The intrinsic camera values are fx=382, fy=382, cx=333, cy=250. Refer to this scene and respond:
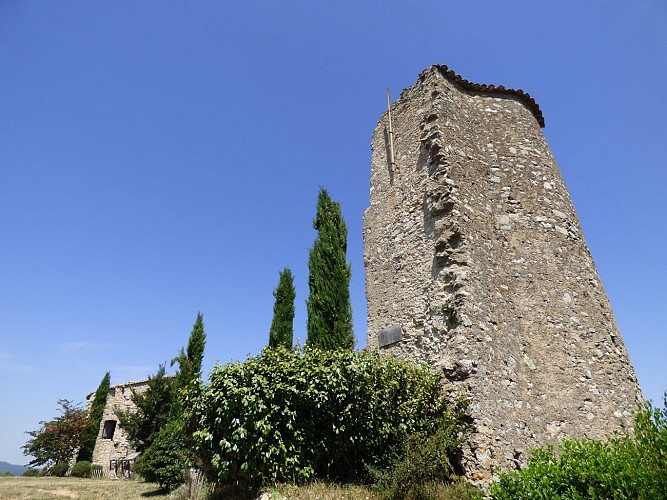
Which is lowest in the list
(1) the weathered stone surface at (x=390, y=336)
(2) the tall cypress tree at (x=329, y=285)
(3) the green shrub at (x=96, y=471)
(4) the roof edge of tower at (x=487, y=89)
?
(3) the green shrub at (x=96, y=471)

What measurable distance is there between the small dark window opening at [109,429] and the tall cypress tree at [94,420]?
22.4 inches

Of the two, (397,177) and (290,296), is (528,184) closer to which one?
(397,177)

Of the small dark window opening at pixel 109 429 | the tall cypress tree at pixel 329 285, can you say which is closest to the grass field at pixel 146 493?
the tall cypress tree at pixel 329 285

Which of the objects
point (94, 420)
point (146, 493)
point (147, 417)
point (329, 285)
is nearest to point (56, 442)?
point (94, 420)

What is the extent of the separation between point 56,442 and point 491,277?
29294 mm

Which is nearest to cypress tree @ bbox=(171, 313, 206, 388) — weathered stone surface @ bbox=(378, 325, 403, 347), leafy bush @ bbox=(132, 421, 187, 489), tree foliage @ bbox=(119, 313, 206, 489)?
tree foliage @ bbox=(119, 313, 206, 489)

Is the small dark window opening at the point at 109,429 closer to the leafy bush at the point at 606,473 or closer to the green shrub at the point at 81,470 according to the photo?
the green shrub at the point at 81,470

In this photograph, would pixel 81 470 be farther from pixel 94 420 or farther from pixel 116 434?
pixel 94 420

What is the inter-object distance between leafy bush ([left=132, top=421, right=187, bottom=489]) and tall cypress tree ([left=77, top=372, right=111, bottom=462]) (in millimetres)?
15330

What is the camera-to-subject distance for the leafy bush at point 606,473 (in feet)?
9.63

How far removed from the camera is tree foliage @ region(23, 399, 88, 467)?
80.0 feet

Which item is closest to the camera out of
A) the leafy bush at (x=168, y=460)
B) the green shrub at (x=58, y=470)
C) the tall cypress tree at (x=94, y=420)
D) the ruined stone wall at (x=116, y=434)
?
the leafy bush at (x=168, y=460)

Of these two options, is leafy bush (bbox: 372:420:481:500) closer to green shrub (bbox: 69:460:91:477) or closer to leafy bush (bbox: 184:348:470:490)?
leafy bush (bbox: 184:348:470:490)

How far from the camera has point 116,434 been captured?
963 inches
